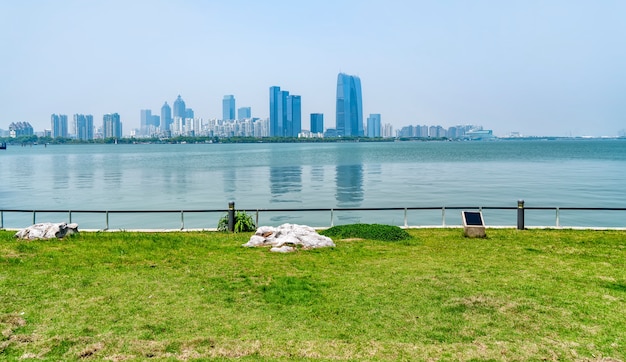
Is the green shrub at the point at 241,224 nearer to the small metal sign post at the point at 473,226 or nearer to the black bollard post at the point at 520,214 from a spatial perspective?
the small metal sign post at the point at 473,226

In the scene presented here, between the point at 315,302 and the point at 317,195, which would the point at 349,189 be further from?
the point at 315,302

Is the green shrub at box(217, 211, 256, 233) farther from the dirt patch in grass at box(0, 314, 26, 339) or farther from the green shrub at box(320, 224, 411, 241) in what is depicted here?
the dirt patch in grass at box(0, 314, 26, 339)

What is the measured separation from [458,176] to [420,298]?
221ft

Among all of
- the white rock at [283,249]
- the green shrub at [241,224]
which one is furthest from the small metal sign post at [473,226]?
the green shrub at [241,224]

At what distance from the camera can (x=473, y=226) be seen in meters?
21.1

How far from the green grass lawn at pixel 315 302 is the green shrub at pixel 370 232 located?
1786mm

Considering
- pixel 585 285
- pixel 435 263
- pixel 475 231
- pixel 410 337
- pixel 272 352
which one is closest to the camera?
pixel 272 352

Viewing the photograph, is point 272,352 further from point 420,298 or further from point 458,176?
point 458,176

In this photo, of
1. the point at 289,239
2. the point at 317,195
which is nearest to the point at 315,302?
the point at 289,239

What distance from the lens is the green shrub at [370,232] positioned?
68.2 ft

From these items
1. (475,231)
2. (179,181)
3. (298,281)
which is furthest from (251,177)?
(298,281)

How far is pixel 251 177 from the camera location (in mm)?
77562

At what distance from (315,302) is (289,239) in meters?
6.72

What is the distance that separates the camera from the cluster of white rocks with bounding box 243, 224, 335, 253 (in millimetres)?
18391
